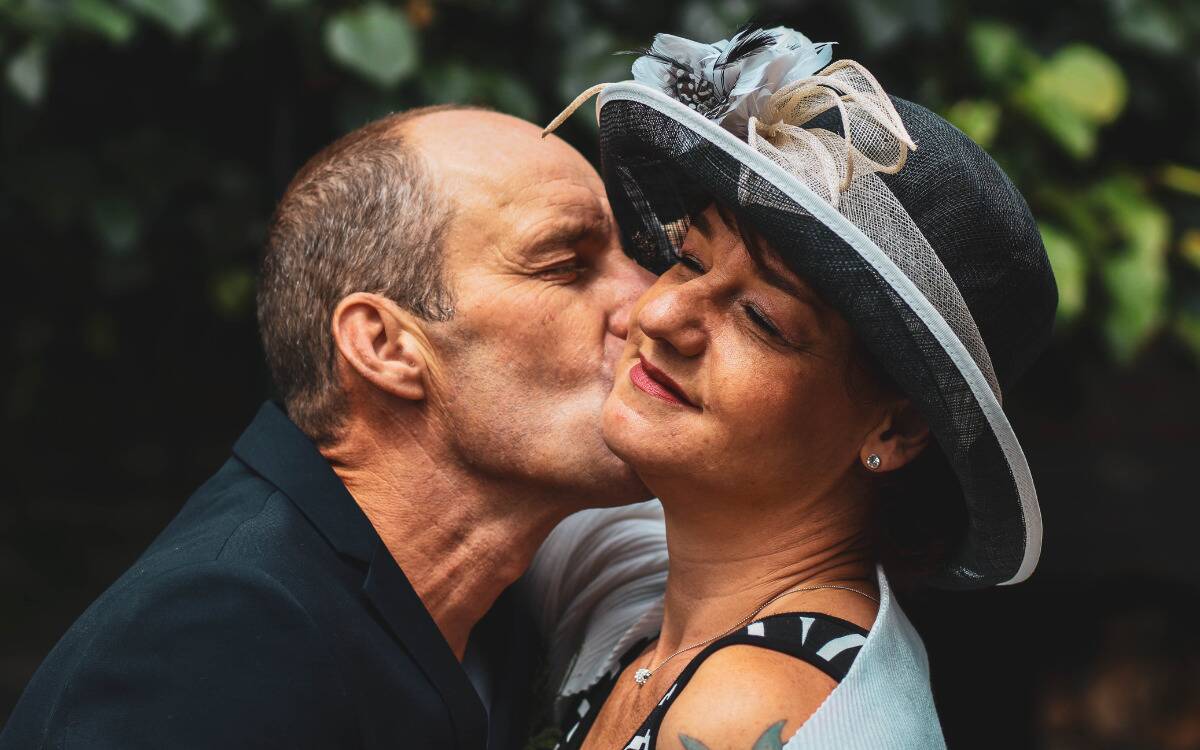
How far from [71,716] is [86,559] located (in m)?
2.67

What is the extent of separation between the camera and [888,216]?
5.72ft

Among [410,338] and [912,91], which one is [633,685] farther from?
[912,91]

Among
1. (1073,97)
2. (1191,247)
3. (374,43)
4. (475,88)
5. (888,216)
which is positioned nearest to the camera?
(888,216)

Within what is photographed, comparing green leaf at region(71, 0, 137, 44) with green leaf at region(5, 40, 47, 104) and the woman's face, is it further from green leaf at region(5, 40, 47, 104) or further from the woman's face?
the woman's face

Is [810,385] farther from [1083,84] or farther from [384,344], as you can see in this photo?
[1083,84]

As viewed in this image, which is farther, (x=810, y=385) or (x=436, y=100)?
(x=436, y=100)

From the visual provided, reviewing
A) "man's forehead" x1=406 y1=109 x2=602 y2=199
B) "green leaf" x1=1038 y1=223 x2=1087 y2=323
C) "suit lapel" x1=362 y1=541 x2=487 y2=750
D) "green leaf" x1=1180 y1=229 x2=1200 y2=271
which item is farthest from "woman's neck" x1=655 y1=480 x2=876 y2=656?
"green leaf" x1=1180 y1=229 x2=1200 y2=271

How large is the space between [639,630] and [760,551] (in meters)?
0.39

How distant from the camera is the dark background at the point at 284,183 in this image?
328cm

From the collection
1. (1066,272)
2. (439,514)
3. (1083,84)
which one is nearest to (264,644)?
(439,514)

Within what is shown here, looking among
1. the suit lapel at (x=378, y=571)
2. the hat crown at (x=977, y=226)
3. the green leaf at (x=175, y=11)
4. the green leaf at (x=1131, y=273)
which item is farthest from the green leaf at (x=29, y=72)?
the green leaf at (x=1131, y=273)

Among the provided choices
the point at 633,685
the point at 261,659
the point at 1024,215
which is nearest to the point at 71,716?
the point at 261,659

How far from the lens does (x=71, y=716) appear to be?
6.34ft

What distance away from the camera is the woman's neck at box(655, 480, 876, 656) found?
1.97m
